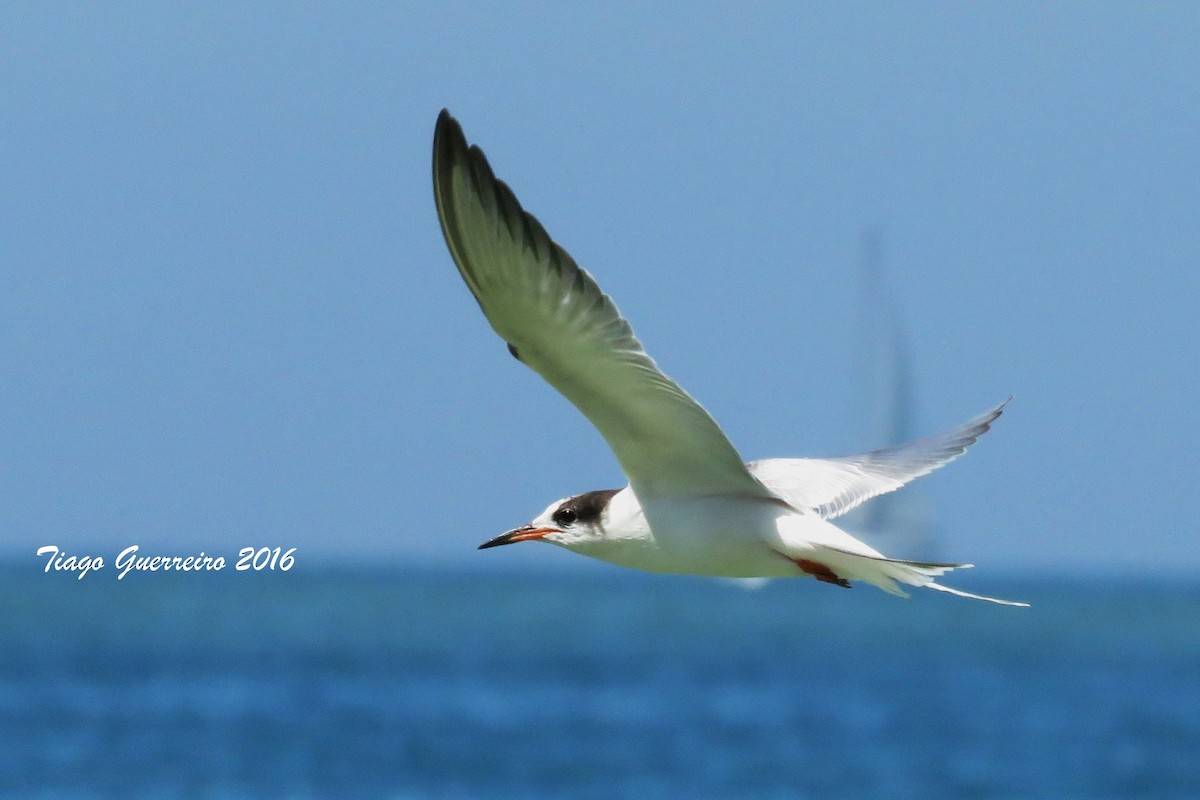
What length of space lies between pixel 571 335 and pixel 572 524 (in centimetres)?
112

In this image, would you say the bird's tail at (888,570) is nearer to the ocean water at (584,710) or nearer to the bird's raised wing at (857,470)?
the bird's raised wing at (857,470)

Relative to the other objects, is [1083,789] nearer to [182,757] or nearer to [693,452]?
[182,757]

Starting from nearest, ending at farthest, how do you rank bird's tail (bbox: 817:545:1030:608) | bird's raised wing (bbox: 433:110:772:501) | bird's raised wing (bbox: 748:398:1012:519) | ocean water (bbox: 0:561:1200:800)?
bird's raised wing (bbox: 433:110:772:501)
bird's tail (bbox: 817:545:1030:608)
bird's raised wing (bbox: 748:398:1012:519)
ocean water (bbox: 0:561:1200:800)

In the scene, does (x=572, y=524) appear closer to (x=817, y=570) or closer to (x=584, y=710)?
(x=817, y=570)

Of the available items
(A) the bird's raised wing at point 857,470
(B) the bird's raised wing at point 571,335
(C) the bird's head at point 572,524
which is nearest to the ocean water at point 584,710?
(A) the bird's raised wing at point 857,470

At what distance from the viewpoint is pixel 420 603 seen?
79125 mm

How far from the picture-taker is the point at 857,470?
A: 7953 millimetres

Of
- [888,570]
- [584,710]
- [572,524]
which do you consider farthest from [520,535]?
[584,710]

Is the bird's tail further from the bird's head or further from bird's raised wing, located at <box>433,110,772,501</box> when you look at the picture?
the bird's head

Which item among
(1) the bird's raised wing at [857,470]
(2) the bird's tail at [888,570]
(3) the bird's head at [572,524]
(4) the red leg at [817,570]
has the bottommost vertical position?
(2) the bird's tail at [888,570]

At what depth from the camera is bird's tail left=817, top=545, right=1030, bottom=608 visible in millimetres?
6098

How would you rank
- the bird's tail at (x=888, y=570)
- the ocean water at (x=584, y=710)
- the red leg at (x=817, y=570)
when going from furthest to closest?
1. the ocean water at (x=584, y=710)
2. the red leg at (x=817, y=570)
3. the bird's tail at (x=888, y=570)

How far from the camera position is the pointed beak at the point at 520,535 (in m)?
6.66

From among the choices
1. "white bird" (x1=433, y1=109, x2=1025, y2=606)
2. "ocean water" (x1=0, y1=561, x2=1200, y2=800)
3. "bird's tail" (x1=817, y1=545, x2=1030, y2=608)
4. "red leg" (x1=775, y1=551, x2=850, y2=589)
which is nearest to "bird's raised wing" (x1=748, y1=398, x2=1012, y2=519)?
"white bird" (x1=433, y1=109, x2=1025, y2=606)
